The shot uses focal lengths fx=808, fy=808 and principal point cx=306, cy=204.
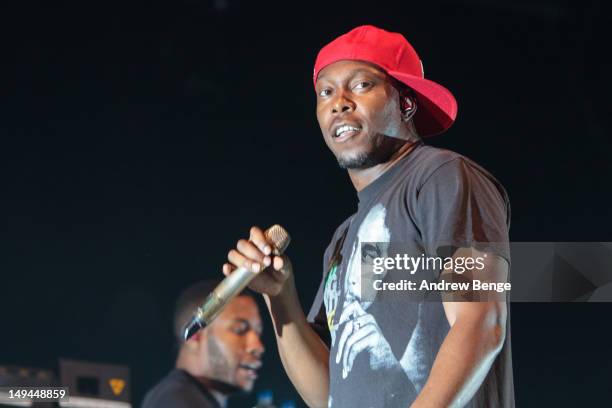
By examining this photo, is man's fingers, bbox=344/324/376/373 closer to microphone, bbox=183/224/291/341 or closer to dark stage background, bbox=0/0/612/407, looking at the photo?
microphone, bbox=183/224/291/341

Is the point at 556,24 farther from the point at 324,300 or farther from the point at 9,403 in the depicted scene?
the point at 9,403

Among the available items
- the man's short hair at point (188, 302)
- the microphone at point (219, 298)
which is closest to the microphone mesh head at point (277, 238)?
the microphone at point (219, 298)

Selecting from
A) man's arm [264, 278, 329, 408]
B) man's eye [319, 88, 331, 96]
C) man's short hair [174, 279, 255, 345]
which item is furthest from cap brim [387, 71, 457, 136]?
man's short hair [174, 279, 255, 345]

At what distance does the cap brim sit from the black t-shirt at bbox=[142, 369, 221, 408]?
6.02 ft

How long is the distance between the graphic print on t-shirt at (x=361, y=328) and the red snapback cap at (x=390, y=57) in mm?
271

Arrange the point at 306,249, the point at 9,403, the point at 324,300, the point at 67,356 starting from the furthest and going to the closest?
the point at 306,249 → the point at 67,356 → the point at 9,403 → the point at 324,300

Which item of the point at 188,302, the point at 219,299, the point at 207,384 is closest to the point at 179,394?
the point at 207,384

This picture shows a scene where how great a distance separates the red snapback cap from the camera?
1.35 meters

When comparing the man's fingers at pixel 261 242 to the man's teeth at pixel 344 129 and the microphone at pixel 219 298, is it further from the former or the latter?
the man's teeth at pixel 344 129

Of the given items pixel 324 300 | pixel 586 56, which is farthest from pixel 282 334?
pixel 586 56

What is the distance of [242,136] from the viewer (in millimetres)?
3285

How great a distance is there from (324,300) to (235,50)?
6.79 feet

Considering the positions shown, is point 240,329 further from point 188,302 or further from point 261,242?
point 261,242

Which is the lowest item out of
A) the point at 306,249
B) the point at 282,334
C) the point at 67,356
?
the point at 282,334
